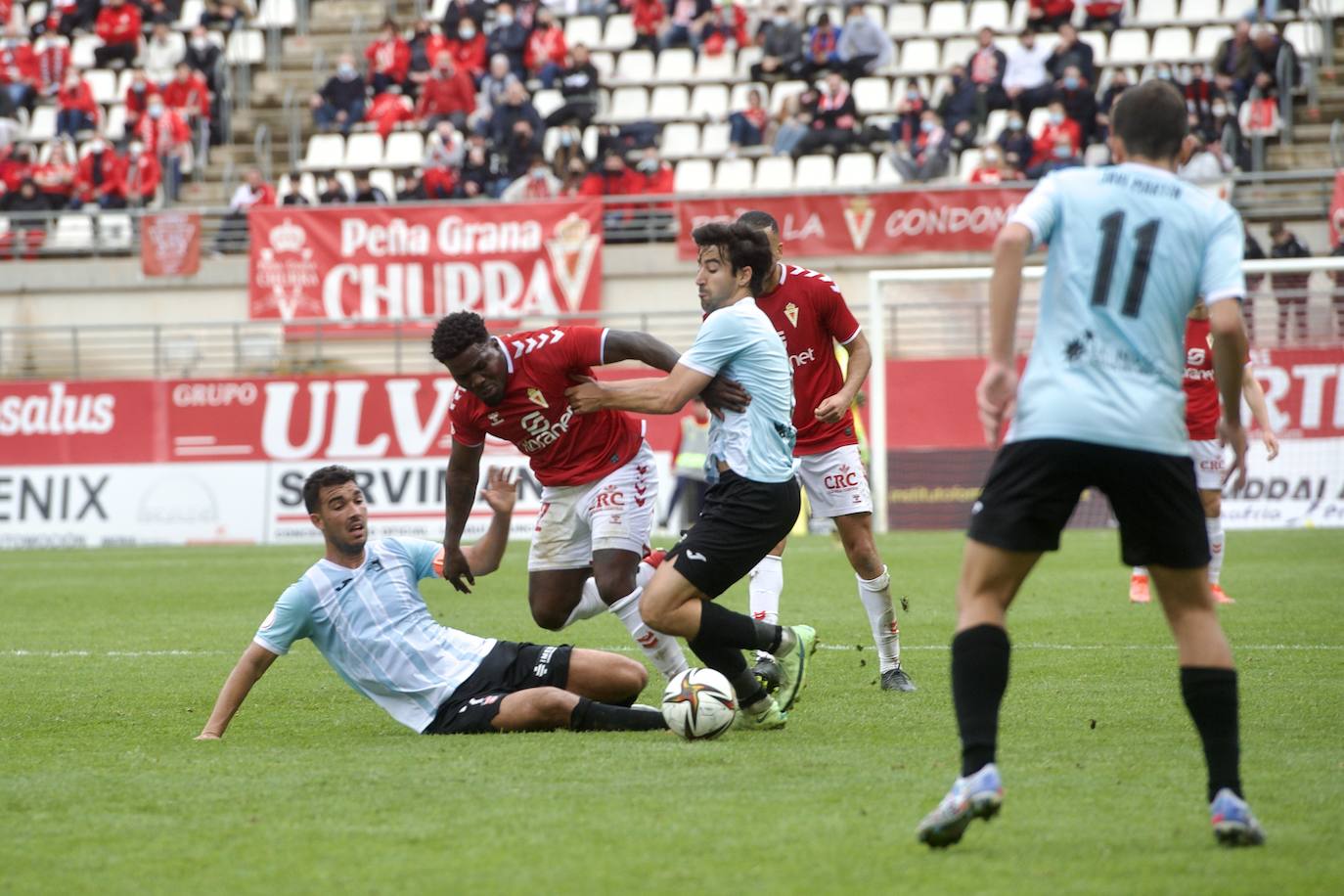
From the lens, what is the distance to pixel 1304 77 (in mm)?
25500

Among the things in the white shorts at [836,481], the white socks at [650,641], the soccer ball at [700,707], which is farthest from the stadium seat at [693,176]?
the soccer ball at [700,707]

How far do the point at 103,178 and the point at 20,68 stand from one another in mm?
4484

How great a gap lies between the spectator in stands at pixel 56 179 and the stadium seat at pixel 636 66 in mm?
9300

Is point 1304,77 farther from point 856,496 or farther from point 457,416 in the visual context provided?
point 457,416

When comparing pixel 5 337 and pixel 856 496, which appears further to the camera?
pixel 5 337

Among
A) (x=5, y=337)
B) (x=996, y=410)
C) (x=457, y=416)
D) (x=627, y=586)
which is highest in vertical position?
(x=996, y=410)

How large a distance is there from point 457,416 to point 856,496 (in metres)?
2.25

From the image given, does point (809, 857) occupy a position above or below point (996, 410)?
below

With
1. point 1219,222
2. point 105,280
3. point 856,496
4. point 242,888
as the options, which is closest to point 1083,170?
point 1219,222

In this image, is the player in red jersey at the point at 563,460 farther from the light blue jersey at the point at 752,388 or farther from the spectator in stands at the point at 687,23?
the spectator in stands at the point at 687,23

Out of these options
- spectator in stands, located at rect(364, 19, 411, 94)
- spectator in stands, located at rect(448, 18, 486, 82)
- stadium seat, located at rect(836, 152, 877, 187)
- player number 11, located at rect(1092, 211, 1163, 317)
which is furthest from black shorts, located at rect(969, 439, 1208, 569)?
spectator in stands, located at rect(364, 19, 411, 94)

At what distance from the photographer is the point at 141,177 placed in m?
28.1

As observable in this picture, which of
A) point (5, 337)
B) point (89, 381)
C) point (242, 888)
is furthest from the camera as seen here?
point (5, 337)

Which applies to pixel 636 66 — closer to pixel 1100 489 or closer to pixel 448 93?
pixel 448 93
